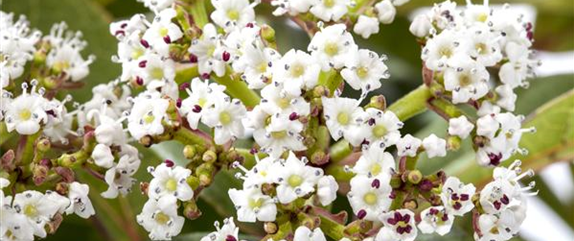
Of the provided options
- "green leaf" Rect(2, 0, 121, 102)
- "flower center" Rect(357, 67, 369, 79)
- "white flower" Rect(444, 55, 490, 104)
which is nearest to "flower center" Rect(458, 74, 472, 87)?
"white flower" Rect(444, 55, 490, 104)

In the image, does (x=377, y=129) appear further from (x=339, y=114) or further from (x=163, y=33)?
(x=163, y=33)

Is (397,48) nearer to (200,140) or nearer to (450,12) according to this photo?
(450,12)

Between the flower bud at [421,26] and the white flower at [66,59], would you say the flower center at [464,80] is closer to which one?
the flower bud at [421,26]

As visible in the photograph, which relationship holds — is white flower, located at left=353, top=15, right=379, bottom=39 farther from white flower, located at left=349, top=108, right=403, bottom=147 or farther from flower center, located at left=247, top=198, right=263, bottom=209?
flower center, located at left=247, top=198, right=263, bottom=209

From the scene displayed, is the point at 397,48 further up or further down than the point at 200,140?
further down

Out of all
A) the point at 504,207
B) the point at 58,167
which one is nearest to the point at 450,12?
the point at 504,207

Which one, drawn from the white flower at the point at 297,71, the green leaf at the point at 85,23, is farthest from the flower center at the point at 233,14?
the green leaf at the point at 85,23
